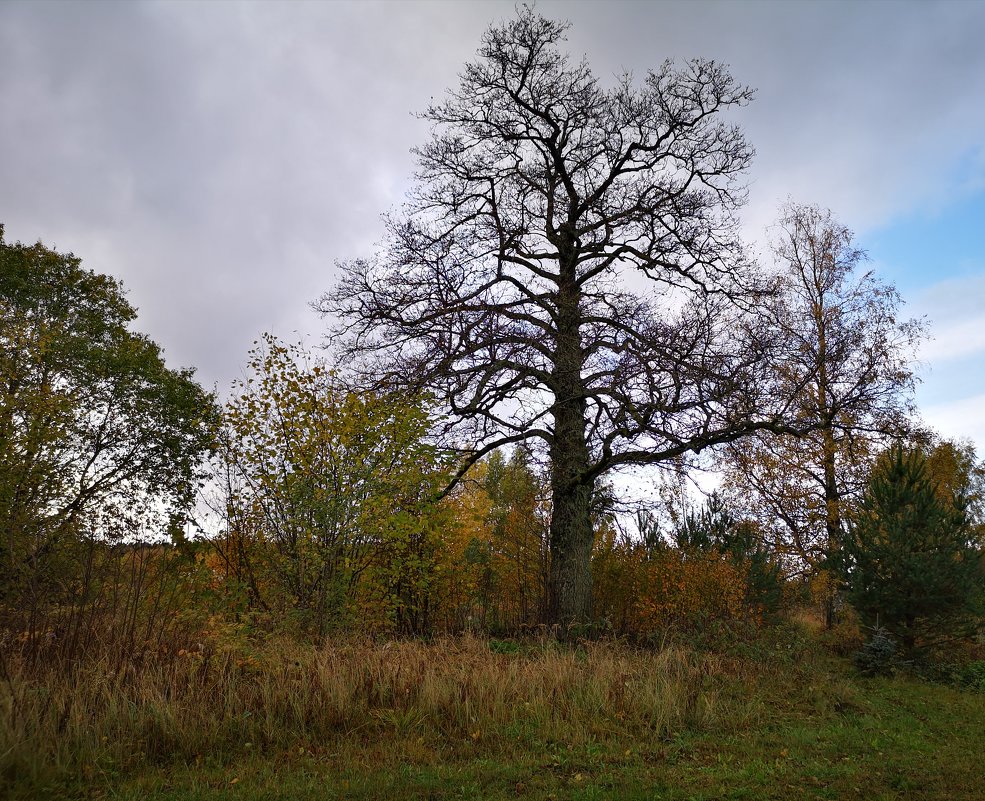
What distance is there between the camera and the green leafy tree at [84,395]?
14789 mm

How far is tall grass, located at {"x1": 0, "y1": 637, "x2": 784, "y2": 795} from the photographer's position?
4.98 metres

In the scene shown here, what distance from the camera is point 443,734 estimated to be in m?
5.79

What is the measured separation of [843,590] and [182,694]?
1171 cm

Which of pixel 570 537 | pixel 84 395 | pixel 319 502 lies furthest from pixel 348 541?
pixel 84 395

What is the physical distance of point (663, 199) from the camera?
13734 mm

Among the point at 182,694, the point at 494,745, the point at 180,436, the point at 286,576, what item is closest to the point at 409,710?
the point at 494,745

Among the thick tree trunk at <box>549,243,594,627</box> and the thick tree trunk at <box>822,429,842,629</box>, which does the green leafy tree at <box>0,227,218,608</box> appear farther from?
the thick tree trunk at <box>822,429,842,629</box>

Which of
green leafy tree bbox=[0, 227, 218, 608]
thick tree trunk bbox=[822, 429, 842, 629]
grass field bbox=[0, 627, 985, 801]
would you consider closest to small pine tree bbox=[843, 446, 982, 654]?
grass field bbox=[0, 627, 985, 801]

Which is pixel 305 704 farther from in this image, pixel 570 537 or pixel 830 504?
pixel 830 504

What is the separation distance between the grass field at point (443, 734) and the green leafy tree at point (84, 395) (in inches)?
→ 407

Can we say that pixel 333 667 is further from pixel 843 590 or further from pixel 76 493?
pixel 76 493

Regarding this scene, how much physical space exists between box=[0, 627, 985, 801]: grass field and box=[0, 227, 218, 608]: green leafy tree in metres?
10.3

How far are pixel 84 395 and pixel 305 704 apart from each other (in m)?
17.0

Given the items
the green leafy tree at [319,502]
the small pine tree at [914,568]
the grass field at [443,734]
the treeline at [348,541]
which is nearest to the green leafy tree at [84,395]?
the treeline at [348,541]
